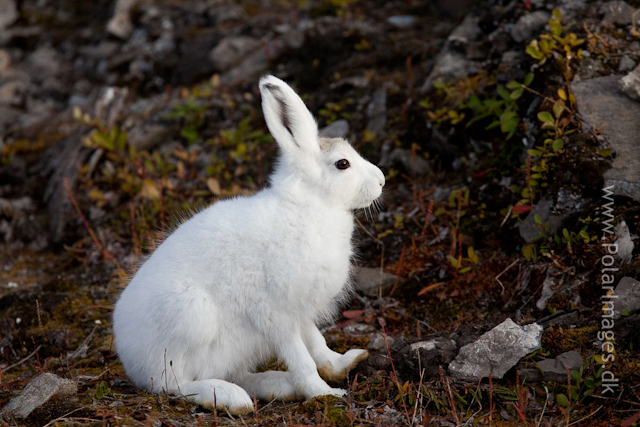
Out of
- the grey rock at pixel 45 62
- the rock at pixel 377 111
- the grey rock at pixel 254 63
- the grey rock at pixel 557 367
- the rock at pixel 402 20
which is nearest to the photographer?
the grey rock at pixel 557 367

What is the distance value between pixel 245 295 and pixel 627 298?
304cm

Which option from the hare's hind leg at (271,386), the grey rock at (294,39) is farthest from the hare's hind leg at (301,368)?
the grey rock at (294,39)

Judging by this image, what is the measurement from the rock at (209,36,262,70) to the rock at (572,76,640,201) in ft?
22.9

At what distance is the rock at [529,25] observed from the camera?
7.12m

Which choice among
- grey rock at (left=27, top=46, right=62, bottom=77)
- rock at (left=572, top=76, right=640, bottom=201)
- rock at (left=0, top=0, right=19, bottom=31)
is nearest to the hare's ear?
rock at (left=572, top=76, right=640, bottom=201)

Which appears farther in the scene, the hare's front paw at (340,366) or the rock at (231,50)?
the rock at (231,50)

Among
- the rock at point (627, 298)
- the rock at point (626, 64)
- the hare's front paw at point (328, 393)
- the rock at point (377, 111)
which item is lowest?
the hare's front paw at point (328, 393)

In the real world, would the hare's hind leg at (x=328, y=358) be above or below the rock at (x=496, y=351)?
below

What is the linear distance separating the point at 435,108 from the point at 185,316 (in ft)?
15.7

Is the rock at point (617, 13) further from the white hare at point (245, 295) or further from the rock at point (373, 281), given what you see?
the white hare at point (245, 295)

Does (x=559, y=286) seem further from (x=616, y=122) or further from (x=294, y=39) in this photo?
(x=294, y=39)

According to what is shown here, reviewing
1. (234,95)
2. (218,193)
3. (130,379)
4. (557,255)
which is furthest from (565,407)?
(234,95)

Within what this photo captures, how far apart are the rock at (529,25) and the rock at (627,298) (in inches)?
147

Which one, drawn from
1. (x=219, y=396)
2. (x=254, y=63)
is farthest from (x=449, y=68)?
(x=219, y=396)
